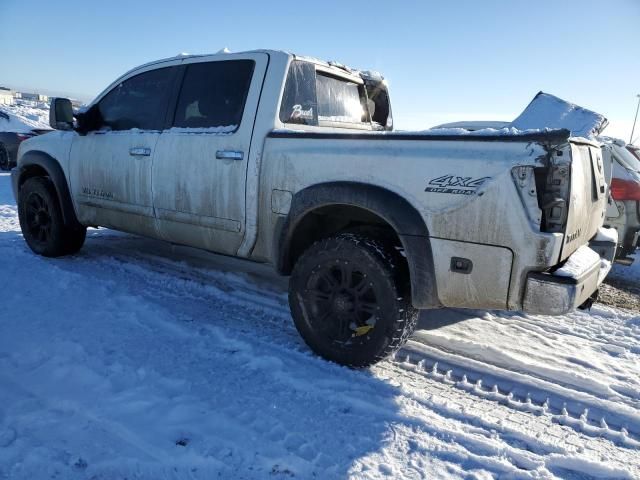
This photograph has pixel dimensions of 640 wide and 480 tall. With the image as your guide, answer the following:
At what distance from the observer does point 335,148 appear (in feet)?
9.48

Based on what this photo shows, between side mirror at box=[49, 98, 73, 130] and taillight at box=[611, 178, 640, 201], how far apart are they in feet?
19.5

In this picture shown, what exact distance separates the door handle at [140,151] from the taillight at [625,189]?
16.4 feet

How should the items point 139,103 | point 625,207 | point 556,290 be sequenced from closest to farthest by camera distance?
point 556,290 < point 139,103 < point 625,207

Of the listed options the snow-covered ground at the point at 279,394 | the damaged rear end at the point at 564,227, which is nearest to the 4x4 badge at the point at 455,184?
the damaged rear end at the point at 564,227

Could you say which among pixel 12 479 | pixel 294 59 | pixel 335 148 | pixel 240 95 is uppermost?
pixel 294 59

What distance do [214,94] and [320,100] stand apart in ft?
2.84

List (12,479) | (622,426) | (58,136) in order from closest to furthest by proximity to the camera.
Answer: (12,479)
(622,426)
(58,136)

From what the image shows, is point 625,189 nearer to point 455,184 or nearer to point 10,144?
point 455,184

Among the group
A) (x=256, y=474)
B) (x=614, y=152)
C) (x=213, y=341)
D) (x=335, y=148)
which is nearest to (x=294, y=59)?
(x=335, y=148)

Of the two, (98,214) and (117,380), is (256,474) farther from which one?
(98,214)

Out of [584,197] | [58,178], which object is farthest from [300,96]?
[58,178]

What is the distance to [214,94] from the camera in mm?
3727

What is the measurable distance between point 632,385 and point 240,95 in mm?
3320

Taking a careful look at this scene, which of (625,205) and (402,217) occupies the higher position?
(625,205)
